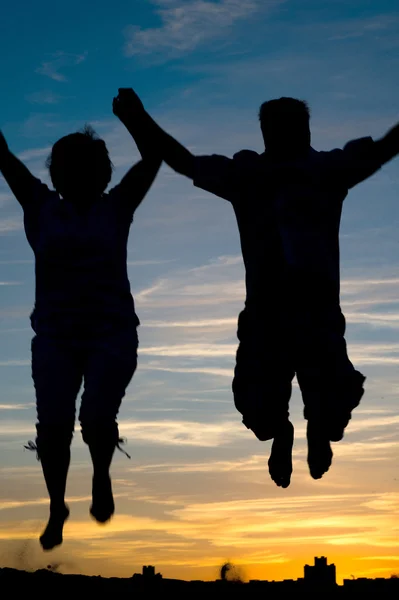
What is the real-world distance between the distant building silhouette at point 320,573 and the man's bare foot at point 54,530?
2024 mm

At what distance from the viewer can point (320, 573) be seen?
10.8 m

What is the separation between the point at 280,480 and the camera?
32.1 feet

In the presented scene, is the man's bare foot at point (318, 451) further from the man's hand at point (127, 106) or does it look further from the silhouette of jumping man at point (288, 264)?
the man's hand at point (127, 106)

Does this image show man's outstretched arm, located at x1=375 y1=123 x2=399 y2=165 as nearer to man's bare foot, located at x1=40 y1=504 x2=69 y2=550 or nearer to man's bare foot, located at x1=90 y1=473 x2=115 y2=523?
man's bare foot, located at x1=90 y1=473 x2=115 y2=523

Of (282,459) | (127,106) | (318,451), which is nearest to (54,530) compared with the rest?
(282,459)

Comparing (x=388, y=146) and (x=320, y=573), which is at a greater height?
(x=388, y=146)

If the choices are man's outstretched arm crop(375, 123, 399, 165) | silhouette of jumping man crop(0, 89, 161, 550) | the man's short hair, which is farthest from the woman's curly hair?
man's outstretched arm crop(375, 123, 399, 165)

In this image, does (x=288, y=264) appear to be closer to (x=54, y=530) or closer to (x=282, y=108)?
(x=282, y=108)

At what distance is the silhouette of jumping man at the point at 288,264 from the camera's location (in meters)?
9.38

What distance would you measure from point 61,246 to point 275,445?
2.25 metres

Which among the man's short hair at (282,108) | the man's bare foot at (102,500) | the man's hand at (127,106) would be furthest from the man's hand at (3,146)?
the man's bare foot at (102,500)

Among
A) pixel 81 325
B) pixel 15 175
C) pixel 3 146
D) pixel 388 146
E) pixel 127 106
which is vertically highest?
pixel 127 106

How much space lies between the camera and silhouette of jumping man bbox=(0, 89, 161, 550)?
9047 mm

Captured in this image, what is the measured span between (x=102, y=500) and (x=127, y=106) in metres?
2.84
